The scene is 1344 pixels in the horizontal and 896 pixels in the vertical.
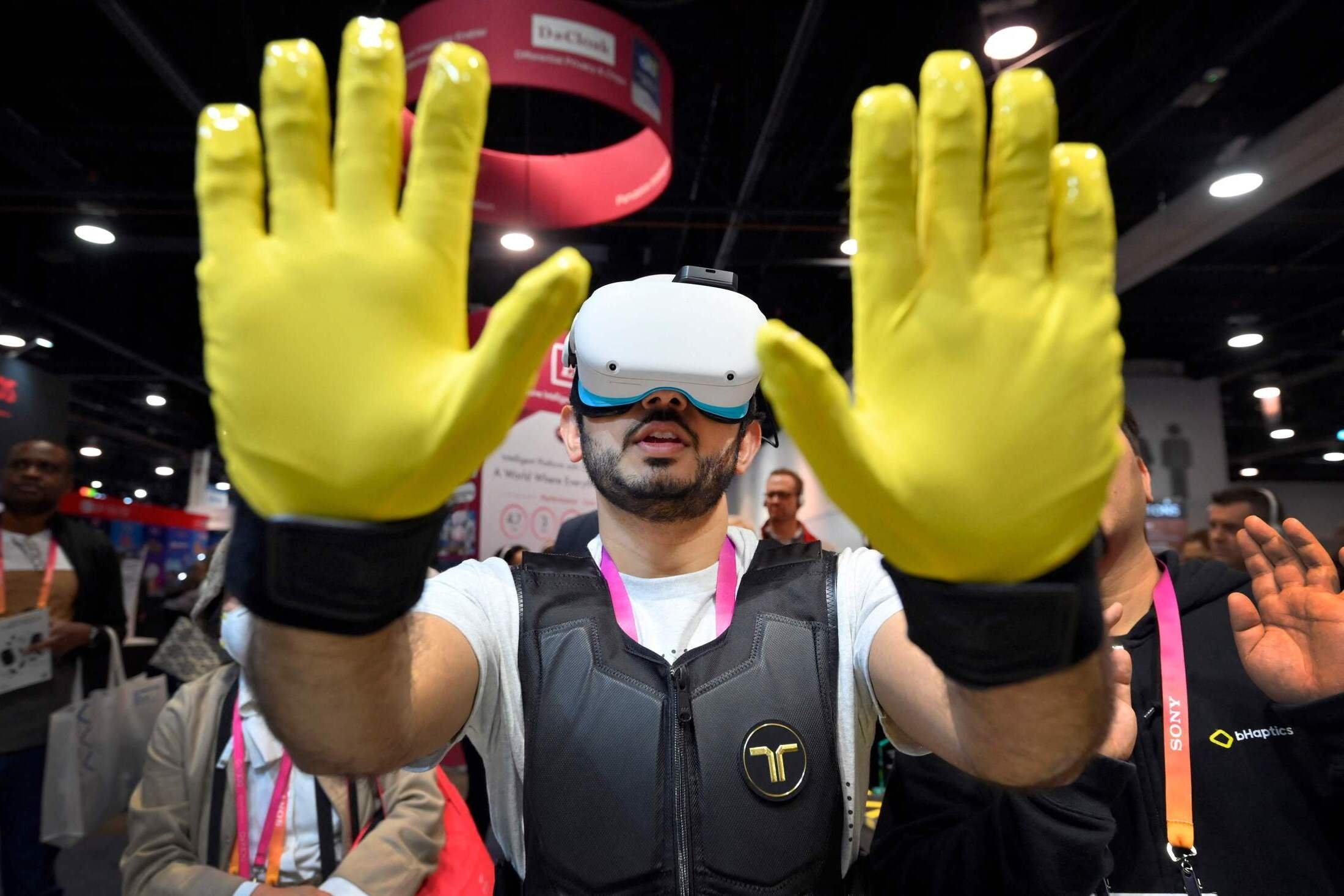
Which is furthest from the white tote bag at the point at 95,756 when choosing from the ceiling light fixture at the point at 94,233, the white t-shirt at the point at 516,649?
the ceiling light fixture at the point at 94,233

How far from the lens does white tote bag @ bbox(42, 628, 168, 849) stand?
2.72m

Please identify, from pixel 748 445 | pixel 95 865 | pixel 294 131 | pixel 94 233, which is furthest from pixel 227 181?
pixel 94 233

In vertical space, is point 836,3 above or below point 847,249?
above

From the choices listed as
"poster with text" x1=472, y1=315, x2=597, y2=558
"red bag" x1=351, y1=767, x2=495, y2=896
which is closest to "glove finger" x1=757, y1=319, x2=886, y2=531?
"red bag" x1=351, y1=767, x2=495, y2=896

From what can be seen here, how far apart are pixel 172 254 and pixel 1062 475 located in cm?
875

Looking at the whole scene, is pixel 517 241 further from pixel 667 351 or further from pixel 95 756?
pixel 667 351

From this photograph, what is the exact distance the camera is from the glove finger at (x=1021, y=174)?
0.72 m

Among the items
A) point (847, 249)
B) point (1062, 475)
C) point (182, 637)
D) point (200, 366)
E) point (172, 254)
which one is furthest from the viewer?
point (200, 366)

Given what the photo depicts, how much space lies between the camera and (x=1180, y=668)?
150 centimetres

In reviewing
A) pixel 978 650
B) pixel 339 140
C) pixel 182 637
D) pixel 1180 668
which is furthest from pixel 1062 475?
pixel 182 637

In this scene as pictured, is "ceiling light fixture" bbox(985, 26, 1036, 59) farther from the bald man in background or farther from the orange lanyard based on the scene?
the orange lanyard

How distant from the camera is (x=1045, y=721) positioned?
2.69 feet

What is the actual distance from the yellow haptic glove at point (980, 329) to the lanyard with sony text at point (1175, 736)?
3.10ft

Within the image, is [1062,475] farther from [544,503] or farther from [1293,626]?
[544,503]
